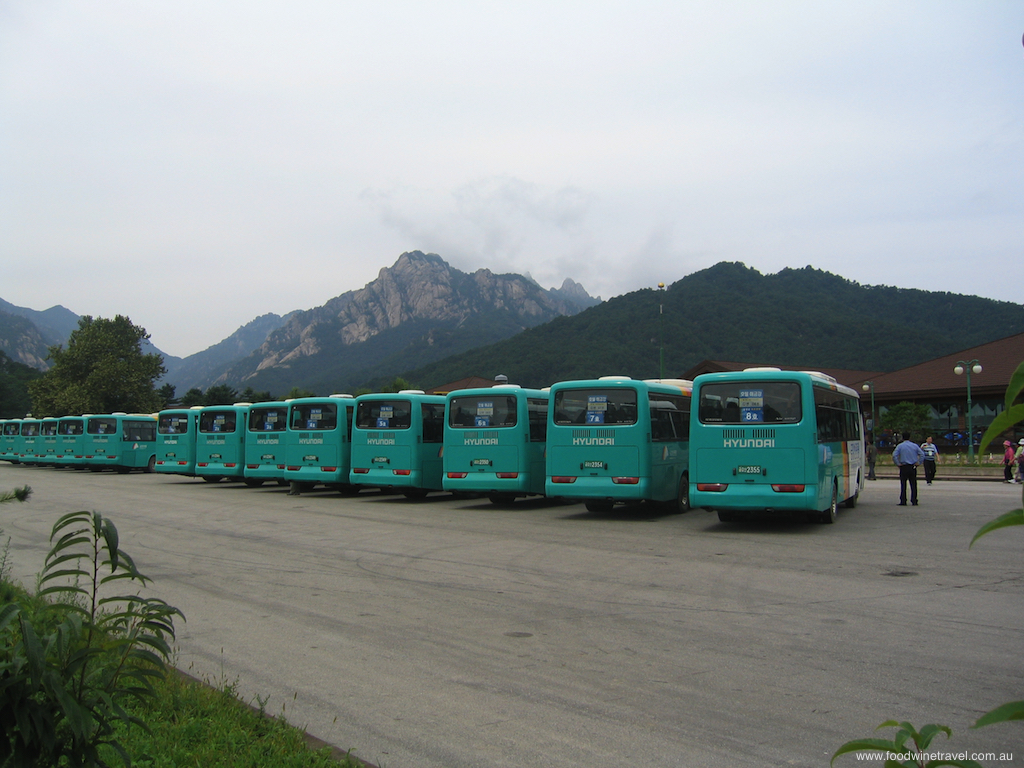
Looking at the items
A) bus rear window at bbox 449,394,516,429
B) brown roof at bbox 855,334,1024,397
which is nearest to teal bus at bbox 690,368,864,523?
bus rear window at bbox 449,394,516,429

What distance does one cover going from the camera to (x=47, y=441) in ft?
149

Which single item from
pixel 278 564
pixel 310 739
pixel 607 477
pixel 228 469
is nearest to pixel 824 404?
pixel 607 477

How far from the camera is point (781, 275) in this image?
95.0m

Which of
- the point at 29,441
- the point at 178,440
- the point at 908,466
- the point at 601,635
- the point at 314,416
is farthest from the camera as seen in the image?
the point at 29,441

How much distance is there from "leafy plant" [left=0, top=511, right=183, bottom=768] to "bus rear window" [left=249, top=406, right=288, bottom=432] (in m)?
23.4

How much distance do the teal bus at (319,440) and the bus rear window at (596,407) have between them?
28.2ft

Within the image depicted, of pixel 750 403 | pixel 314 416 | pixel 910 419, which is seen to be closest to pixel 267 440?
pixel 314 416

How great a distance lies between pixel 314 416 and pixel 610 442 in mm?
10888

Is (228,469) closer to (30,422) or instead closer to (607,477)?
(607,477)

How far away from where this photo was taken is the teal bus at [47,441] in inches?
1745

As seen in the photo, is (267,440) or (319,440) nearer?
(319,440)

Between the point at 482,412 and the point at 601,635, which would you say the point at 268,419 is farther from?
the point at 601,635

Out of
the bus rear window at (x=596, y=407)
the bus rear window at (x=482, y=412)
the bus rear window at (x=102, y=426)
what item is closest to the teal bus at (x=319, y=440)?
A: the bus rear window at (x=482, y=412)

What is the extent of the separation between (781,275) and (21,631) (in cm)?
9906
